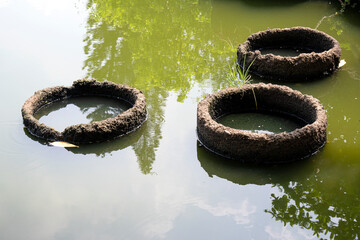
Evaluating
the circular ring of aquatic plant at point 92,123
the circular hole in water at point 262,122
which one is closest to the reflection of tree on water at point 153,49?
the circular ring of aquatic plant at point 92,123

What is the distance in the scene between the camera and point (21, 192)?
513 centimetres

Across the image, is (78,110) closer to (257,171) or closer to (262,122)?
(262,122)

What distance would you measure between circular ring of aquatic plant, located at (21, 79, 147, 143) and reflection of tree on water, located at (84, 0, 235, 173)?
25 centimetres

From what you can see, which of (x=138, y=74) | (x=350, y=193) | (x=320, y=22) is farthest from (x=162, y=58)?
(x=350, y=193)

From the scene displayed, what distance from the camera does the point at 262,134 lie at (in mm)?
5242

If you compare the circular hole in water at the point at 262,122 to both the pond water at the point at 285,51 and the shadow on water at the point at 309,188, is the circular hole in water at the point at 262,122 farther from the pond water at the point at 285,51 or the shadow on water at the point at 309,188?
the pond water at the point at 285,51

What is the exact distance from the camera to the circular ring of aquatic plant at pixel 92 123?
5719 mm

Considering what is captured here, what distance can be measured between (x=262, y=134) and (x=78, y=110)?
8.21ft

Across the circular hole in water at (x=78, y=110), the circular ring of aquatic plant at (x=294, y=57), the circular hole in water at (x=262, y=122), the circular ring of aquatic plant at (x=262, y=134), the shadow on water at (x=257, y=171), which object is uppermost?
the circular ring of aquatic plant at (x=294, y=57)

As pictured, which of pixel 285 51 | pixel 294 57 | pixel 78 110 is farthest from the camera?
pixel 285 51

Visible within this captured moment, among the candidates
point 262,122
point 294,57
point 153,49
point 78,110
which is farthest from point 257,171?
point 153,49

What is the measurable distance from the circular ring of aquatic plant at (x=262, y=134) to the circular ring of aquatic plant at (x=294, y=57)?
0.91m

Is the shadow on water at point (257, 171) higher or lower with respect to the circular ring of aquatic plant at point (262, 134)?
lower

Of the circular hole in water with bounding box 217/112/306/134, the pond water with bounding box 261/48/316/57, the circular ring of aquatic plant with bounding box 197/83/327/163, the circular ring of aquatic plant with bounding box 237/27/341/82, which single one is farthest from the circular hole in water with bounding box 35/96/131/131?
the pond water with bounding box 261/48/316/57
